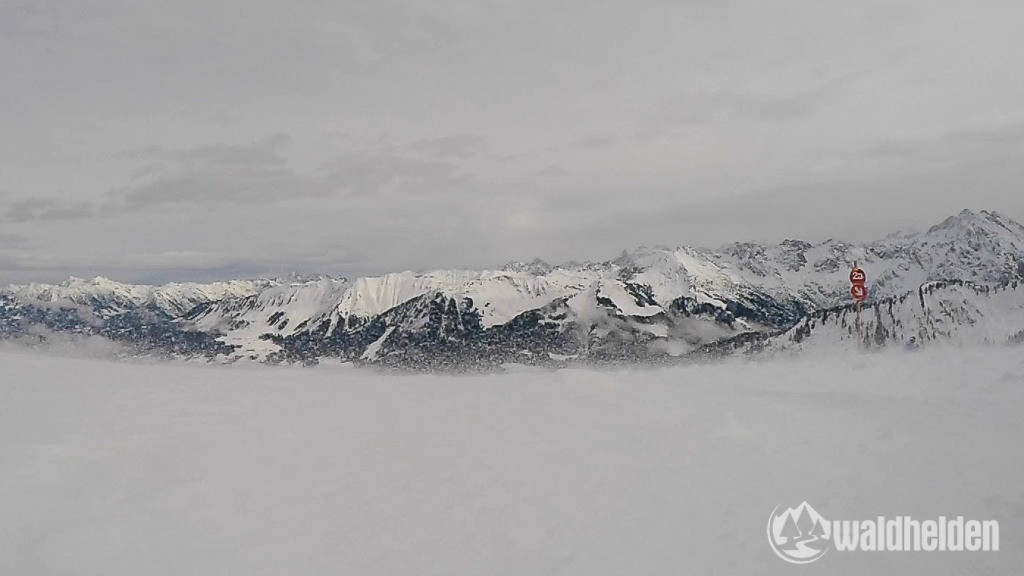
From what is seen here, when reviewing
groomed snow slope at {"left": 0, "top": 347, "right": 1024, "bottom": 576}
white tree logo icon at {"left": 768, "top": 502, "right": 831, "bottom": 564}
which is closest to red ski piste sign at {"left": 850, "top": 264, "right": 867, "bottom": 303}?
groomed snow slope at {"left": 0, "top": 347, "right": 1024, "bottom": 576}

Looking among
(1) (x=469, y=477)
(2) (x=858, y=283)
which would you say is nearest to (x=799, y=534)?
(1) (x=469, y=477)

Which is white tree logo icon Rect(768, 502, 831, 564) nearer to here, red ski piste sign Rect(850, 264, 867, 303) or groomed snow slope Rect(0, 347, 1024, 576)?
groomed snow slope Rect(0, 347, 1024, 576)

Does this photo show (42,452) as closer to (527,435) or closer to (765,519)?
(527,435)

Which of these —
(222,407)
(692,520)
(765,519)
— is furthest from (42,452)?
(765,519)

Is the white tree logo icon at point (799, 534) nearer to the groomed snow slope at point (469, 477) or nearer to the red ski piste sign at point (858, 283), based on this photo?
the groomed snow slope at point (469, 477)

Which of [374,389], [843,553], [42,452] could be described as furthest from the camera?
[374,389]

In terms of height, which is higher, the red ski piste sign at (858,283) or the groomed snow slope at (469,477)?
the red ski piste sign at (858,283)

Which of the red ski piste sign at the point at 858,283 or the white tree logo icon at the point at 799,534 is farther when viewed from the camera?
the red ski piste sign at the point at 858,283

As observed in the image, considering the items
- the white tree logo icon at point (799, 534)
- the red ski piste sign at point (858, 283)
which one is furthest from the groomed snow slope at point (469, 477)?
the red ski piste sign at point (858, 283)

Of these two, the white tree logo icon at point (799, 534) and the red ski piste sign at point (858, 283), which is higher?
the red ski piste sign at point (858, 283)

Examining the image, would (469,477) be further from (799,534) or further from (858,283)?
(858,283)
